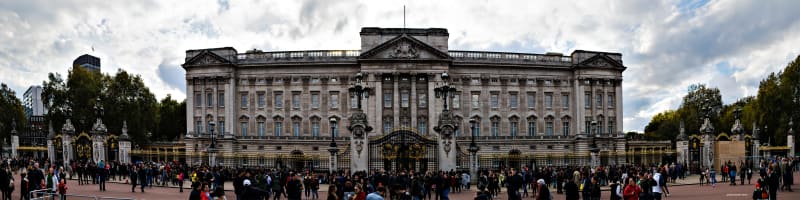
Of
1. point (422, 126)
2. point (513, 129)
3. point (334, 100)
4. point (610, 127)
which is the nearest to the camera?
point (422, 126)

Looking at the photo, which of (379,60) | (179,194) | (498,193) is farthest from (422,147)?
(379,60)

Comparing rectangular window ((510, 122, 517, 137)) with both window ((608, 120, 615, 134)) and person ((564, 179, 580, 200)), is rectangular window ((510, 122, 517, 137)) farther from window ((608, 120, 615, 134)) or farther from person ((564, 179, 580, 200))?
person ((564, 179, 580, 200))

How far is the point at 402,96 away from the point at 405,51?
13.7 ft

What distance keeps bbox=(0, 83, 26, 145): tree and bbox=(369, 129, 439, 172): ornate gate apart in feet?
135

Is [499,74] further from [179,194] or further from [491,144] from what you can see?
[179,194]

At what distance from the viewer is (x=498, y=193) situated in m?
27.0

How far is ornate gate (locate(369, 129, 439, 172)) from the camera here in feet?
105

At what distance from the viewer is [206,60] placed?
55.3 meters

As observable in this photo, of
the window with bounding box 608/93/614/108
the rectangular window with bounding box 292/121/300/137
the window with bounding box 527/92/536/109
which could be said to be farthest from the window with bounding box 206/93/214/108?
the window with bounding box 608/93/614/108

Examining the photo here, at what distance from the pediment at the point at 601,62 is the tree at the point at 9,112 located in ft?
173

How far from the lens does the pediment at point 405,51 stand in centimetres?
5316

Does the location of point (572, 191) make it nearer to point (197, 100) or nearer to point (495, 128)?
point (495, 128)

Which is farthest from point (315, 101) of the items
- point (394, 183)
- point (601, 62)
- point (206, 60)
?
point (394, 183)

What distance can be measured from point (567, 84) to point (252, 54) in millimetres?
29550
